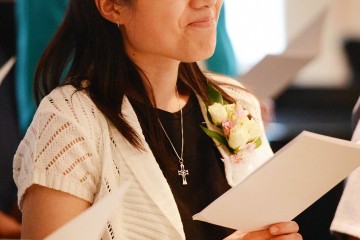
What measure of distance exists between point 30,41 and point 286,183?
1250 millimetres

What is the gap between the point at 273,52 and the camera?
5684mm

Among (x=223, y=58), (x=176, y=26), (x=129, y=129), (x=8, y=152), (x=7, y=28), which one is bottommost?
(x=8, y=152)

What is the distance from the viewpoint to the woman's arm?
1.74m

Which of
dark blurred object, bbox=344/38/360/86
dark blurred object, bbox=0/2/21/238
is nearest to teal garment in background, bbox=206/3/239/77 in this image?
dark blurred object, bbox=0/2/21/238

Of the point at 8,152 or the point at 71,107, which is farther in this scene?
the point at 8,152

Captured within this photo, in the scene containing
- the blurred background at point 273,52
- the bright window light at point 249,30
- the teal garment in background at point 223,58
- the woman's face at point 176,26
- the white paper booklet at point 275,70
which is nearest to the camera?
the woman's face at point 176,26

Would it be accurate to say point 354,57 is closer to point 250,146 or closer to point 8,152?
point 8,152

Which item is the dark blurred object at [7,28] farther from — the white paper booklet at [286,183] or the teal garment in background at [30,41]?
the white paper booklet at [286,183]

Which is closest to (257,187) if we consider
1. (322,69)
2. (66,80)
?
(66,80)

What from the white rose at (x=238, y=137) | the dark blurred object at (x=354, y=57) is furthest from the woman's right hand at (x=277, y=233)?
the dark blurred object at (x=354, y=57)

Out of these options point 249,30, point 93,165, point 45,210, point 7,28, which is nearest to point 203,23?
point 93,165

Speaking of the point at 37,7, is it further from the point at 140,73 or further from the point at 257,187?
the point at 257,187

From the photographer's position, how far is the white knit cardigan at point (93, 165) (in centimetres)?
179

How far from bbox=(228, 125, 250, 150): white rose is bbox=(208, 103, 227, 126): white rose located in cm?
3
